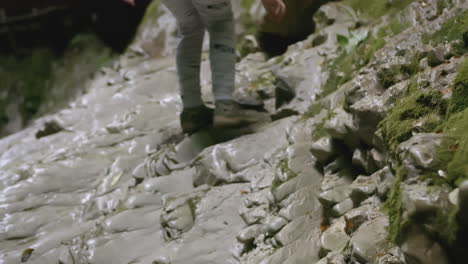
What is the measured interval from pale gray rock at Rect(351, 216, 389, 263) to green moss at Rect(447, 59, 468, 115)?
1.84ft

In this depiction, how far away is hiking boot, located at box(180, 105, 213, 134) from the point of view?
4.22 meters

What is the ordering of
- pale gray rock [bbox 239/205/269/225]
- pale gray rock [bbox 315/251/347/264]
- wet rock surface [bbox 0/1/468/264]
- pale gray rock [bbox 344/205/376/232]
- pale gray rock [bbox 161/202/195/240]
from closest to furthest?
wet rock surface [bbox 0/1/468/264] → pale gray rock [bbox 315/251/347/264] → pale gray rock [bbox 344/205/376/232] → pale gray rock [bbox 239/205/269/225] → pale gray rock [bbox 161/202/195/240]

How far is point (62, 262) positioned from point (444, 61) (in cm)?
276

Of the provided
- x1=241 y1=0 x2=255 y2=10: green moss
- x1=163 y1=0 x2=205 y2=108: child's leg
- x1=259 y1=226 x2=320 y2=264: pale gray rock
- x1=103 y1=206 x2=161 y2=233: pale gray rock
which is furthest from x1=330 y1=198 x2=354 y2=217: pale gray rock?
x1=241 y1=0 x2=255 y2=10: green moss

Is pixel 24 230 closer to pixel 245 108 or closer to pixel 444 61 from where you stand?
pixel 245 108

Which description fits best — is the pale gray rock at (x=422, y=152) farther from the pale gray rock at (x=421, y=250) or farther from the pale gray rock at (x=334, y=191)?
the pale gray rock at (x=334, y=191)

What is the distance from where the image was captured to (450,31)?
273 cm

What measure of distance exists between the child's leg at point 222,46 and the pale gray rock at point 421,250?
2460 millimetres

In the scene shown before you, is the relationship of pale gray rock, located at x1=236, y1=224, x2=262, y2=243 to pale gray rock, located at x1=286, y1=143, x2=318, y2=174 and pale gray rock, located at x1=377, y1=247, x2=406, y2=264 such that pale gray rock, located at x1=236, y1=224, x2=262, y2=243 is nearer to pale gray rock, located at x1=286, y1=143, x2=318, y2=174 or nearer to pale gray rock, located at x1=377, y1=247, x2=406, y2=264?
pale gray rock, located at x1=286, y1=143, x2=318, y2=174

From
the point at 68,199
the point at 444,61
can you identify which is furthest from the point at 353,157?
the point at 68,199

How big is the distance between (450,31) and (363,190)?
1144mm

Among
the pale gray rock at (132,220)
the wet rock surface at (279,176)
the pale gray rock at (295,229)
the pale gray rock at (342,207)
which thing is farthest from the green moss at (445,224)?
the pale gray rock at (132,220)

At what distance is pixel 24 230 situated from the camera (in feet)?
12.5

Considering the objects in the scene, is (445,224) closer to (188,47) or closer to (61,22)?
(188,47)
